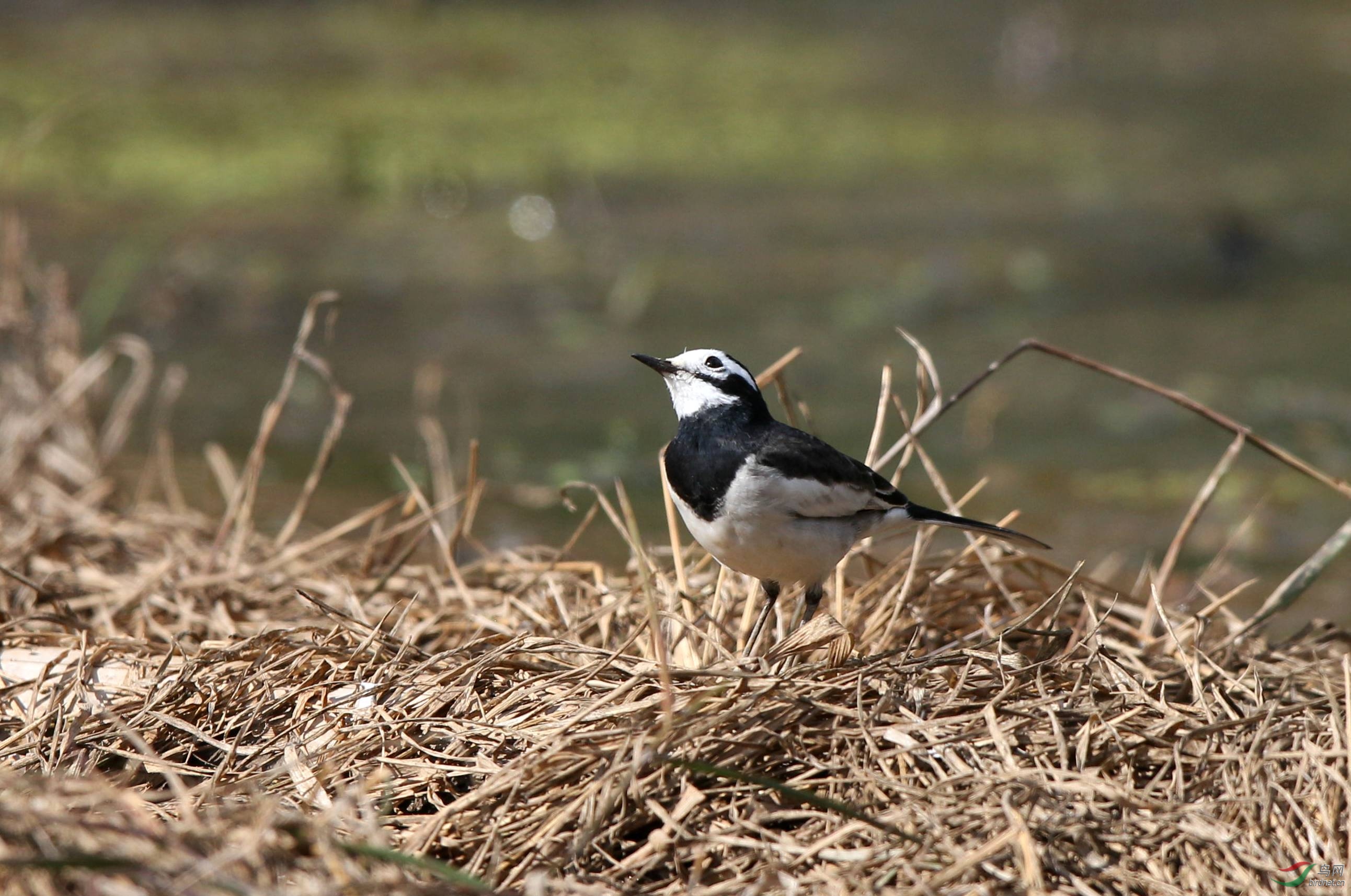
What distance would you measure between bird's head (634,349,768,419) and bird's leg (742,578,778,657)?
486 mm

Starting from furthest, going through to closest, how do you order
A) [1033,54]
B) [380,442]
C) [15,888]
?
[1033,54]
[380,442]
[15,888]

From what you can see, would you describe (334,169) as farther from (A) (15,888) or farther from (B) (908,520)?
(A) (15,888)

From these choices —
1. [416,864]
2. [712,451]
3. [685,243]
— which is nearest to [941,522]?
[712,451]

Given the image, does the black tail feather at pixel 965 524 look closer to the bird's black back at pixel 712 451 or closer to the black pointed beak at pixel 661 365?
the bird's black back at pixel 712 451

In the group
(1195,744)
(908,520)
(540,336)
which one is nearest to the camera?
(1195,744)

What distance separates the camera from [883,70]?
1620 centimetres

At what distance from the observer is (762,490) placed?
3.25 metres

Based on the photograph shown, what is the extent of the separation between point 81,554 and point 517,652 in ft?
6.73

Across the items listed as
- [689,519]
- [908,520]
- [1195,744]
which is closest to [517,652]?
[689,519]

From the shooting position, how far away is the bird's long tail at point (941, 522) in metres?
3.46

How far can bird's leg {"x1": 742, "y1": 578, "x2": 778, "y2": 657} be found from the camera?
3.35m
